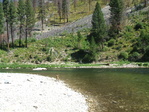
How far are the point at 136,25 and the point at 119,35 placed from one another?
7.11 m

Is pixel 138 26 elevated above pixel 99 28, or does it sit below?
above

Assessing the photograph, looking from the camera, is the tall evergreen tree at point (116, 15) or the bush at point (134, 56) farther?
the tall evergreen tree at point (116, 15)

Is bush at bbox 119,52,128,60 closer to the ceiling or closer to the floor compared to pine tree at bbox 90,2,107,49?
closer to the floor

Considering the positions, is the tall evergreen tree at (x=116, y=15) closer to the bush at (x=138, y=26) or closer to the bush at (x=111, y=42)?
the bush at (x=138, y=26)

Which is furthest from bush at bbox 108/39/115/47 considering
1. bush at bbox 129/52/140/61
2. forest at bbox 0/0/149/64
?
bush at bbox 129/52/140/61

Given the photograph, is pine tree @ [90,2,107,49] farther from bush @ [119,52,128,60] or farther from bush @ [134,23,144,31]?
bush @ [119,52,128,60]

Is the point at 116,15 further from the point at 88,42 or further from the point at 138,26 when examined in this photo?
the point at 88,42

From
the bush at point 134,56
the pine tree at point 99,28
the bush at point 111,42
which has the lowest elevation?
the bush at point 134,56

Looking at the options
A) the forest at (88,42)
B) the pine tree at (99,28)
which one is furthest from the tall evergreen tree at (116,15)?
the pine tree at (99,28)

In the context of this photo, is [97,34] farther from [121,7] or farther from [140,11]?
[140,11]

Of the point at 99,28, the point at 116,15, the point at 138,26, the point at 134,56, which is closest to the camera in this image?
the point at 134,56

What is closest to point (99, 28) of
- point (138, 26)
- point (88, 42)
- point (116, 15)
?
point (88, 42)

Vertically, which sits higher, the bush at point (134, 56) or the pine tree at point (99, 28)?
the pine tree at point (99, 28)

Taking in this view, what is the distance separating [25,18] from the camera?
72688 mm
